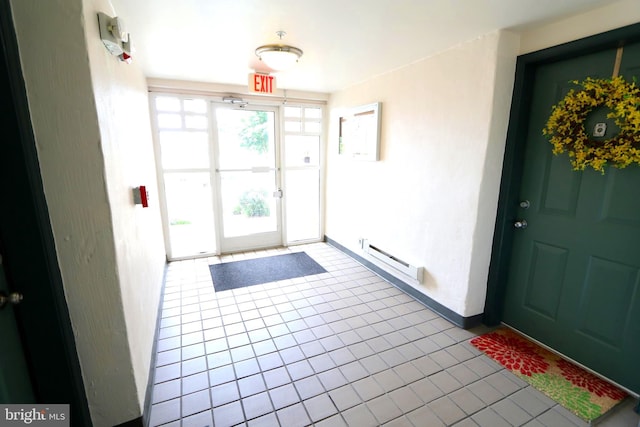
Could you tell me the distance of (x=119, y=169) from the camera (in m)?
1.54

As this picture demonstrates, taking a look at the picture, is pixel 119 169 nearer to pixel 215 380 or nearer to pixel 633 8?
pixel 215 380

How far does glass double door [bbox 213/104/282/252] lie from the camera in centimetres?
391

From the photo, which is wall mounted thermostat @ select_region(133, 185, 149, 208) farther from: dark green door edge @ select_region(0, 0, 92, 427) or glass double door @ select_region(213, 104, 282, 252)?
glass double door @ select_region(213, 104, 282, 252)

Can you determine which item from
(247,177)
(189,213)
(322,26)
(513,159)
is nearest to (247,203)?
(247,177)

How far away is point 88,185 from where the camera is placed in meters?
1.23

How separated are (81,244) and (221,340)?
53.7 inches

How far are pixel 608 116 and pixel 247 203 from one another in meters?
3.78

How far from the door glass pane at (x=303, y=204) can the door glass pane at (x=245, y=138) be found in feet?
1.51

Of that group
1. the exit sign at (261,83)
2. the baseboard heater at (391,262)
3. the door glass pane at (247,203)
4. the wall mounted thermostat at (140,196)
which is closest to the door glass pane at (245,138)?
the door glass pane at (247,203)

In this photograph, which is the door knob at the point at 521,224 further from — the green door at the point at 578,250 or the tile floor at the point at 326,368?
the tile floor at the point at 326,368

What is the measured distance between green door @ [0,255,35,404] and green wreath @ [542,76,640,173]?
10.1 feet

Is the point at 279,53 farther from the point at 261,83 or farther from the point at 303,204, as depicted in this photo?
the point at 303,204

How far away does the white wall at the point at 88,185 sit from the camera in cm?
110

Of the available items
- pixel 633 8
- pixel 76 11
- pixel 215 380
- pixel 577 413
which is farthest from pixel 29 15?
pixel 577 413
